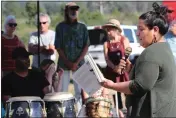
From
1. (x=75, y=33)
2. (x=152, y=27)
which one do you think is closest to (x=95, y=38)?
(x=75, y=33)

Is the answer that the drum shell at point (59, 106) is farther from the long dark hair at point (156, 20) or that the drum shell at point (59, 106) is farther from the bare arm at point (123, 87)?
the long dark hair at point (156, 20)

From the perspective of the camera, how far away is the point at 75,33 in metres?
8.21

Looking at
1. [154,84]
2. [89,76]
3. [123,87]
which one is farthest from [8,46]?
[154,84]

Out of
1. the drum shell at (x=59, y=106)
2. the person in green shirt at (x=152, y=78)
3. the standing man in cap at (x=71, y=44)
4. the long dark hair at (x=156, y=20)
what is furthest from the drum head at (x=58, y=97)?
the long dark hair at (x=156, y=20)

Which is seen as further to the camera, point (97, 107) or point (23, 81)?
point (23, 81)

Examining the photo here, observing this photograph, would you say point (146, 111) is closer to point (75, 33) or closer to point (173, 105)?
point (173, 105)

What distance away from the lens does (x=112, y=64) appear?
7.69m

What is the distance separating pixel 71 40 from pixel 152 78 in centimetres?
456

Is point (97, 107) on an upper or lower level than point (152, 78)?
lower

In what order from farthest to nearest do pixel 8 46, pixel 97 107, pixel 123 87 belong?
1. pixel 8 46
2. pixel 97 107
3. pixel 123 87

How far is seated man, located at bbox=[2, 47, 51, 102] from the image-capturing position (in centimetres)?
663

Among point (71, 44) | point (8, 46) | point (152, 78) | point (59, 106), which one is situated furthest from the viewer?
point (71, 44)

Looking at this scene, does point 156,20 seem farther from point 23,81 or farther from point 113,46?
point 113,46

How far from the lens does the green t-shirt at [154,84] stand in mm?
3721
